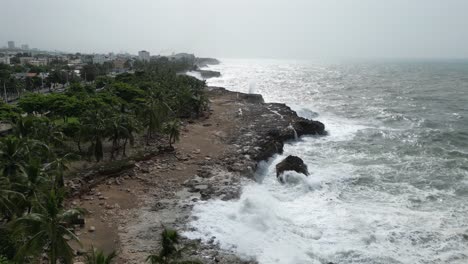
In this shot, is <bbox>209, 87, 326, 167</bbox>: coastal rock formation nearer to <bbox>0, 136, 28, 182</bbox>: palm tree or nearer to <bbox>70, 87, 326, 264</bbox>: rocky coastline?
<bbox>70, 87, 326, 264</bbox>: rocky coastline

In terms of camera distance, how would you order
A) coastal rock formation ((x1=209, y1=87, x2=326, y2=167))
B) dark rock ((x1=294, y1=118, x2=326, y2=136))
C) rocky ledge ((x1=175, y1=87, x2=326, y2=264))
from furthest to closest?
dark rock ((x1=294, y1=118, x2=326, y2=136)) < coastal rock formation ((x1=209, y1=87, x2=326, y2=167)) < rocky ledge ((x1=175, y1=87, x2=326, y2=264))

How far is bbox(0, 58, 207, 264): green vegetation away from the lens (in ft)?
53.5

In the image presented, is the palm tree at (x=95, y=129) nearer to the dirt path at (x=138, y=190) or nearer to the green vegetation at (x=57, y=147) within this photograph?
the green vegetation at (x=57, y=147)

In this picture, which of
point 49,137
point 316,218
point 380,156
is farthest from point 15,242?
point 380,156

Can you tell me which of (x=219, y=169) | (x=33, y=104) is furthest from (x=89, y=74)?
(x=219, y=169)

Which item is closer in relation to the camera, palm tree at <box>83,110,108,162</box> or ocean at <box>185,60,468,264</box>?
ocean at <box>185,60,468,264</box>

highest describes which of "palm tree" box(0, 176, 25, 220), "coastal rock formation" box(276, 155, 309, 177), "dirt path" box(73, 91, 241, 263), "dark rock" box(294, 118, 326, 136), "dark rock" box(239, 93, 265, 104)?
"dark rock" box(239, 93, 265, 104)

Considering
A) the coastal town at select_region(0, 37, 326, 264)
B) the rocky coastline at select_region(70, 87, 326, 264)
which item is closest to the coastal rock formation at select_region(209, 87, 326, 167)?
the rocky coastline at select_region(70, 87, 326, 264)

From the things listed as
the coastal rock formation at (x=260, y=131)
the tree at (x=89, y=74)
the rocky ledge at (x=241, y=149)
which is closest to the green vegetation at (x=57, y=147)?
the rocky ledge at (x=241, y=149)

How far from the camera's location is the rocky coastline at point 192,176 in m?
24.5

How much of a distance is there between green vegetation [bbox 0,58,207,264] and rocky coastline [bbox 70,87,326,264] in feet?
10.9

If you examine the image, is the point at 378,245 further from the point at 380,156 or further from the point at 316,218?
the point at 380,156

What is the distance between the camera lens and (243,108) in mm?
72375

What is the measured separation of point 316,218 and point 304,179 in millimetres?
7424
